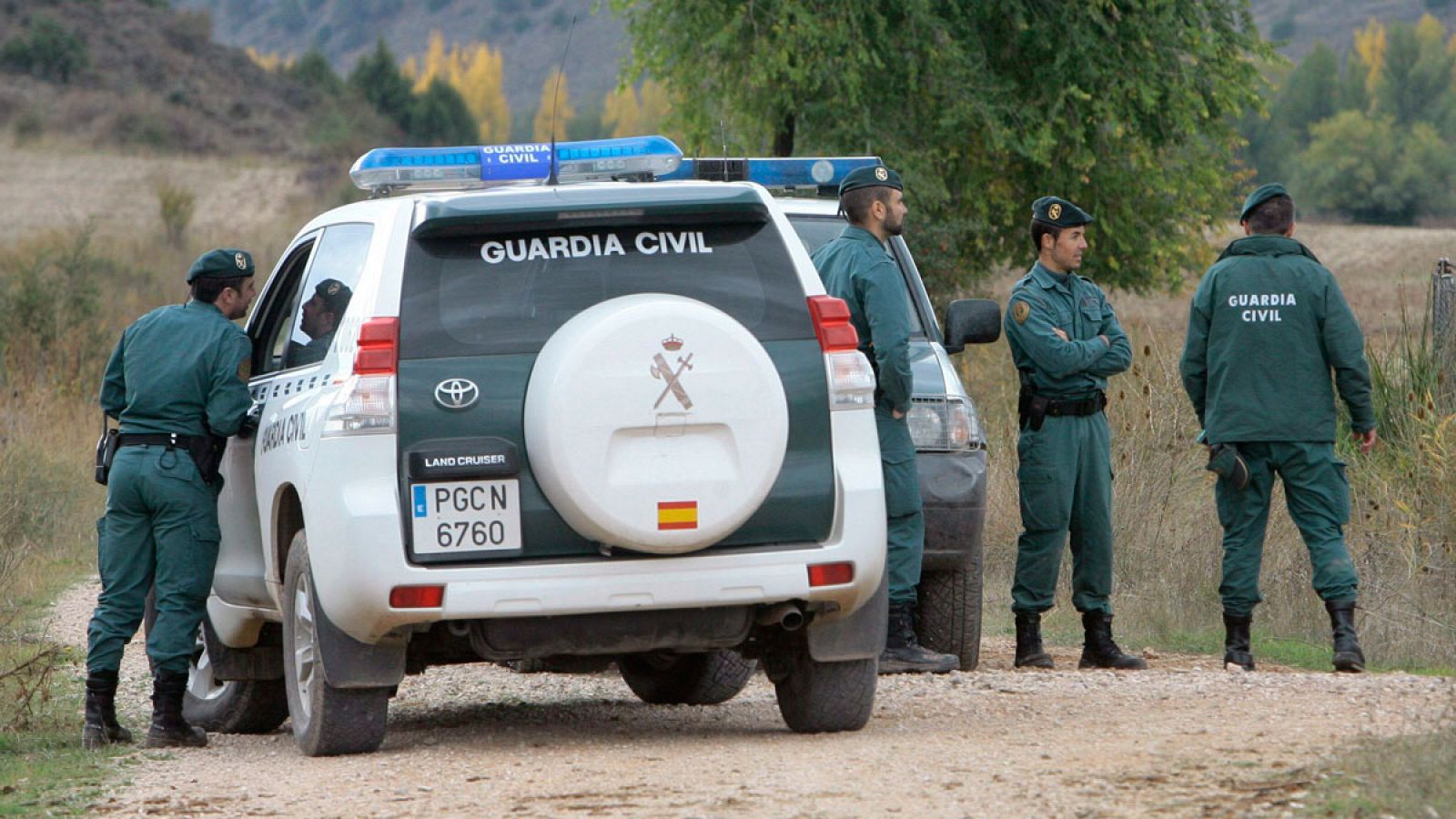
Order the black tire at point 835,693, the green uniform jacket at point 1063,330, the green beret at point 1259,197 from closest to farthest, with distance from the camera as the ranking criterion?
1. the black tire at point 835,693
2. the green beret at point 1259,197
3. the green uniform jacket at point 1063,330

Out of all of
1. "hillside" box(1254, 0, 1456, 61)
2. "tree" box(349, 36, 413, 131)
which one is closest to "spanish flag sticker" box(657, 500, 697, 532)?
"tree" box(349, 36, 413, 131)

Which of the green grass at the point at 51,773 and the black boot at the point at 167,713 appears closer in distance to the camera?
the green grass at the point at 51,773

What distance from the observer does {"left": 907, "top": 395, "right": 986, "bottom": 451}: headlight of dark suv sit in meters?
8.68

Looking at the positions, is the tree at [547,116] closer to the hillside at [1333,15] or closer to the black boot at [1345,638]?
the hillside at [1333,15]

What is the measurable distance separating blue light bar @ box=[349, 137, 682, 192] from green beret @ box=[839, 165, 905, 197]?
1043mm

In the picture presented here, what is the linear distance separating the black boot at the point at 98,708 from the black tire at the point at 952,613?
3.32 m

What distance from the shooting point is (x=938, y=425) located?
8.69 metres

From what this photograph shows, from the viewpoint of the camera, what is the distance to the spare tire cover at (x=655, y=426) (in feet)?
20.3

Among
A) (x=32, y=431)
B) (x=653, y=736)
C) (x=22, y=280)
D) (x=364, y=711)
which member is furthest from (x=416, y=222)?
(x=22, y=280)

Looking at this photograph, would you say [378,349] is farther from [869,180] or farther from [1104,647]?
[1104,647]

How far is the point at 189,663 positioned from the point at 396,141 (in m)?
72.3

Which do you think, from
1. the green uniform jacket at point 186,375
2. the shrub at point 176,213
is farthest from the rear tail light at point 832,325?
the shrub at point 176,213

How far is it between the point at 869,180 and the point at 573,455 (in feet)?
8.60

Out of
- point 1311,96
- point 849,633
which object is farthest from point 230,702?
point 1311,96
